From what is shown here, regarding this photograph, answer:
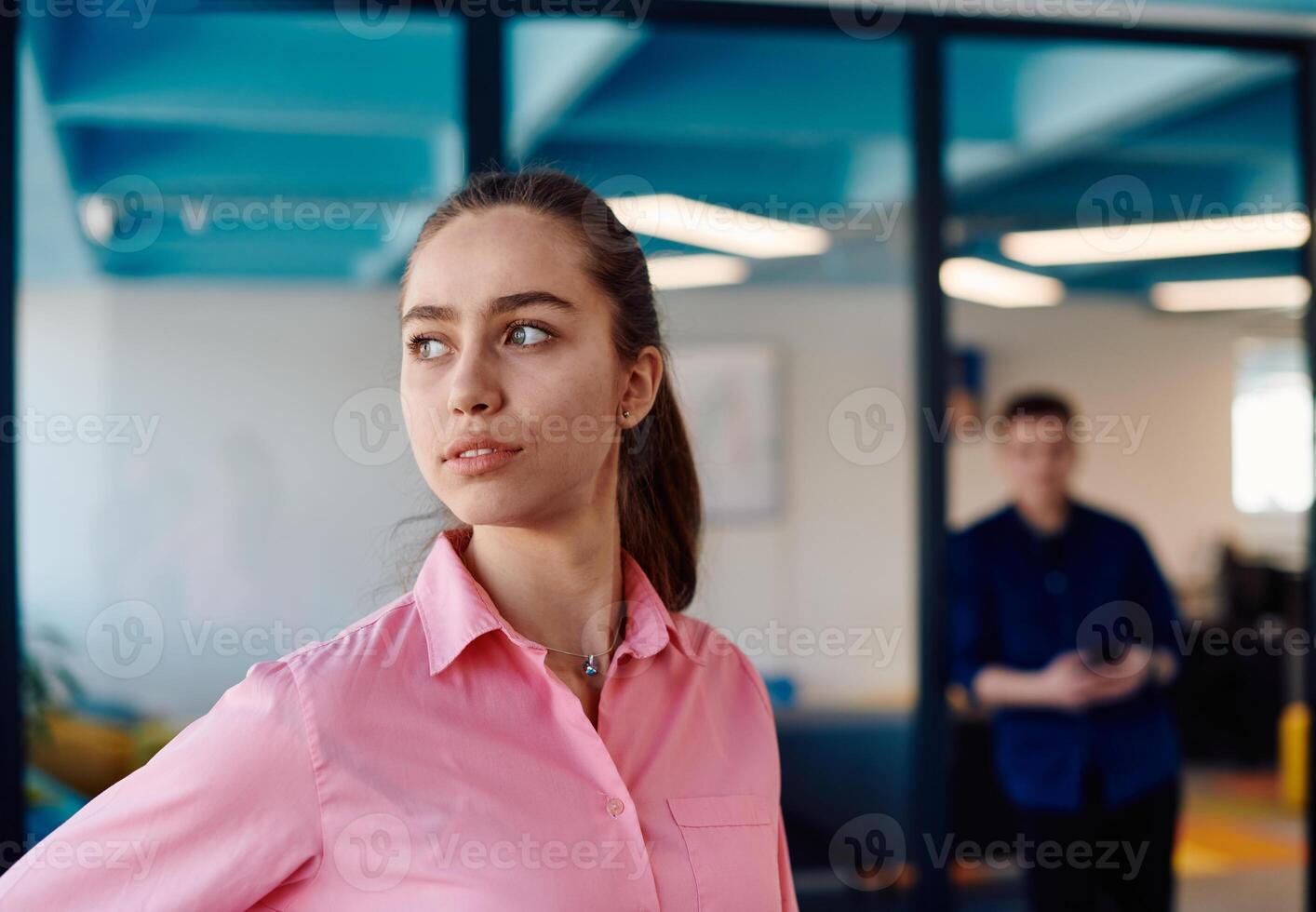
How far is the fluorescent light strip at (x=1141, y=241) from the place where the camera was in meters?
3.90

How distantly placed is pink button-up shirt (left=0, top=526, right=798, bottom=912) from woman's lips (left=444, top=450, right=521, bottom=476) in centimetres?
12

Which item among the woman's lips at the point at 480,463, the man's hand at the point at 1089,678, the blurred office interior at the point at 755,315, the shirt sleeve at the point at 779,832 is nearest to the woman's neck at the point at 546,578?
the woman's lips at the point at 480,463

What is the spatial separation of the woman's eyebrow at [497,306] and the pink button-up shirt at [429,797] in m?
0.26

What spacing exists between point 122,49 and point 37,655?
1564 mm

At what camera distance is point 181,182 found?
3062 millimetres

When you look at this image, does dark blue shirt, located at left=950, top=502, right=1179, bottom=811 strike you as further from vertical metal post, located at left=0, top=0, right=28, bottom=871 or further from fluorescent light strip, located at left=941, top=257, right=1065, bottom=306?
vertical metal post, located at left=0, top=0, right=28, bottom=871

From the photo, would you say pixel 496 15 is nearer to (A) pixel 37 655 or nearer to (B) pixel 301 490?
(B) pixel 301 490

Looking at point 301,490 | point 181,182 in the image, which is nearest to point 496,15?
point 181,182

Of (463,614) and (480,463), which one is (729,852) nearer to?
(463,614)

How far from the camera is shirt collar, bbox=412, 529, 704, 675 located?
1215 mm

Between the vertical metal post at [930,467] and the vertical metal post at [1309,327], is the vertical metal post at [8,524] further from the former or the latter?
the vertical metal post at [1309,327]

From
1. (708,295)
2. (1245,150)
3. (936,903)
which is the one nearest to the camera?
(936,903)

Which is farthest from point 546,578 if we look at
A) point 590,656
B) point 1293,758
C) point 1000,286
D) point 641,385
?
point 1293,758

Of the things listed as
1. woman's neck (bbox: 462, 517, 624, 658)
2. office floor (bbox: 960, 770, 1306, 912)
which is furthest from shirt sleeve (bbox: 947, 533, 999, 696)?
woman's neck (bbox: 462, 517, 624, 658)
